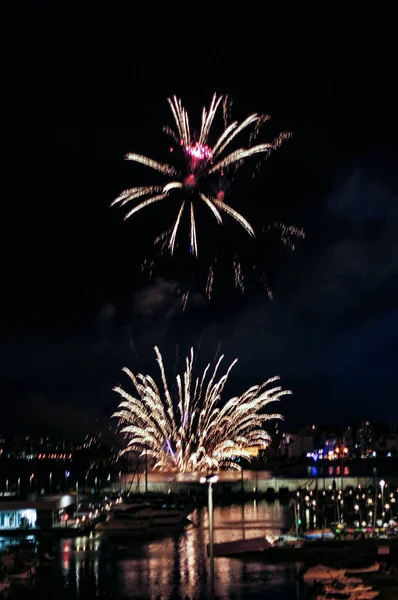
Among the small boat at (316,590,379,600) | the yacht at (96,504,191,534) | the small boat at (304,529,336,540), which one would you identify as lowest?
the small boat at (316,590,379,600)

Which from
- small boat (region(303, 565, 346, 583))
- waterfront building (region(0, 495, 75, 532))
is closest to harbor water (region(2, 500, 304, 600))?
small boat (region(303, 565, 346, 583))

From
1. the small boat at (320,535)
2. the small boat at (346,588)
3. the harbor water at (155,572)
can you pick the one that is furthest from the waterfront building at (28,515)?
the small boat at (346,588)

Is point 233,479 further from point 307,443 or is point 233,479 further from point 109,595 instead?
point 307,443

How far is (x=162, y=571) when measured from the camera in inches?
1222

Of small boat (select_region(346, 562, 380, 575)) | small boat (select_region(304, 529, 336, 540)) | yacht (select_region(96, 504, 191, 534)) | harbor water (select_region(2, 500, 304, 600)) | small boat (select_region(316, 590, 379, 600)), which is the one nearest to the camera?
small boat (select_region(316, 590, 379, 600))

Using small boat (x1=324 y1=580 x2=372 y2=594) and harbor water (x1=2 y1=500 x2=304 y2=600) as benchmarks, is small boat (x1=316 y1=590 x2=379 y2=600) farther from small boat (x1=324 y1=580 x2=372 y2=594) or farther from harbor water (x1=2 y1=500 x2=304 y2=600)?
harbor water (x1=2 y1=500 x2=304 y2=600)

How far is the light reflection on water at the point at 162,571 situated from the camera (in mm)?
27328

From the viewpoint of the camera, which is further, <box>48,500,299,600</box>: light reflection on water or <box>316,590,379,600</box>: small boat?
<box>48,500,299,600</box>: light reflection on water

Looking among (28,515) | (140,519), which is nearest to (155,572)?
(140,519)

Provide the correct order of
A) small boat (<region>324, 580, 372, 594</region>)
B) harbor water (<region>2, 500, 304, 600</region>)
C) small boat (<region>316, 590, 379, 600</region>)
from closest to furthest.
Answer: small boat (<region>316, 590, 379, 600</region>), small boat (<region>324, 580, 372, 594</region>), harbor water (<region>2, 500, 304, 600</region>)

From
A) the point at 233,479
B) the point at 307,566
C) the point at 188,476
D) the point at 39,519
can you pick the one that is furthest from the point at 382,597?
the point at 233,479

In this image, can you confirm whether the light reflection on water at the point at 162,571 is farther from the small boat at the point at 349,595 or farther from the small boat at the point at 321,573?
the small boat at the point at 349,595

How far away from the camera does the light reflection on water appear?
2733 centimetres

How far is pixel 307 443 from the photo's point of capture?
160875mm
